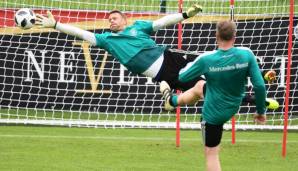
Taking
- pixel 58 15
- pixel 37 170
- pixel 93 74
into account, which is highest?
pixel 58 15

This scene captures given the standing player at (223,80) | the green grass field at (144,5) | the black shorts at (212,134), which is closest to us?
the standing player at (223,80)

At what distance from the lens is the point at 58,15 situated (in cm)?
1549

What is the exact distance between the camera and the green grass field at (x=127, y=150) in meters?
10.5

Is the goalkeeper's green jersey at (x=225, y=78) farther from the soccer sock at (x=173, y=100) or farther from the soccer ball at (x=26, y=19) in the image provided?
the soccer ball at (x=26, y=19)

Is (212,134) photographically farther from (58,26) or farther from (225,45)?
(58,26)

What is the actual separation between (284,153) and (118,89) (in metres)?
4.51

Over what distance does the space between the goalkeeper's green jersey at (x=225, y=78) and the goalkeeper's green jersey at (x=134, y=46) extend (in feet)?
7.02

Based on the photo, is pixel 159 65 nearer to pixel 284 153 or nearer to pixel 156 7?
pixel 284 153

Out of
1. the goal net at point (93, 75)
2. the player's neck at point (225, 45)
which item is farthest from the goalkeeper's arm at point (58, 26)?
the goal net at point (93, 75)

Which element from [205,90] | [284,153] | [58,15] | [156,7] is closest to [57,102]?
[58,15]

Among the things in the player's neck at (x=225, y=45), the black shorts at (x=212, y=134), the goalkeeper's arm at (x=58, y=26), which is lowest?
the black shorts at (x=212, y=134)

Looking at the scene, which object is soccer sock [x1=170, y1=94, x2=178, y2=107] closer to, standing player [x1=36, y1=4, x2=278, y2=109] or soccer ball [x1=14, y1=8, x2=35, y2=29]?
standing player [x1=36, y1=4, x2=278, y2=109]

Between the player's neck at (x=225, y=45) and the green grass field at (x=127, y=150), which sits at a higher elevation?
the player's neck at (x=225, y=45)

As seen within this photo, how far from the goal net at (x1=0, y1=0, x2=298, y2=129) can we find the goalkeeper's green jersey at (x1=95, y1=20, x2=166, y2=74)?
4.57 meters
